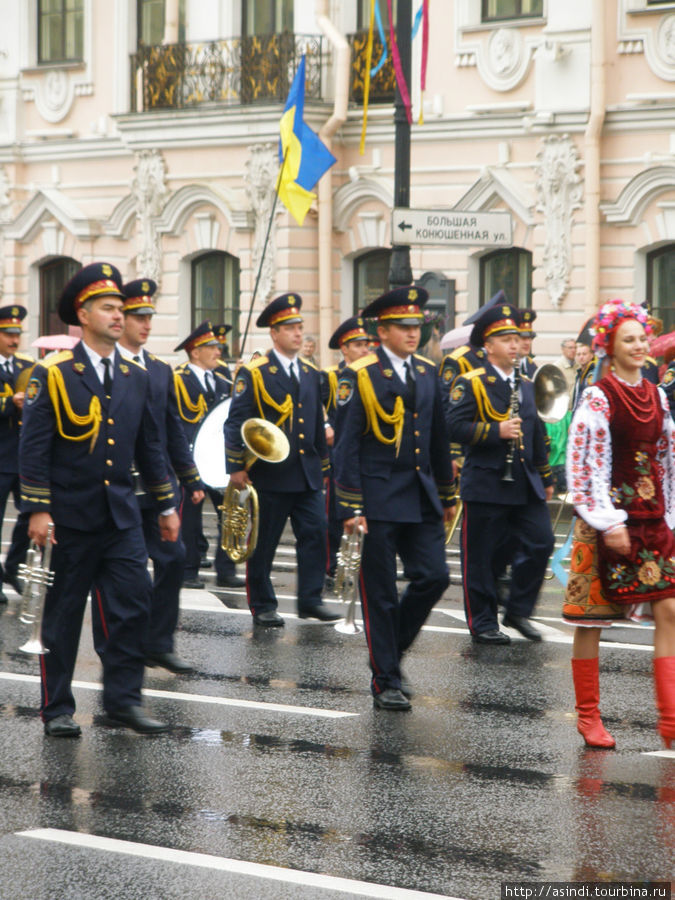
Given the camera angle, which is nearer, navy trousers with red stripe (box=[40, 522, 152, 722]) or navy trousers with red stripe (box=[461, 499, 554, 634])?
navy trousers with red stripe (box=[40, 522, 152, 722])

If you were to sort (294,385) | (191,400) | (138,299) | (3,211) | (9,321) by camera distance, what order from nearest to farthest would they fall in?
(138,299) < (294,385) < (9,321) < (191,400) < (3,211)

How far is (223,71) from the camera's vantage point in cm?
2498

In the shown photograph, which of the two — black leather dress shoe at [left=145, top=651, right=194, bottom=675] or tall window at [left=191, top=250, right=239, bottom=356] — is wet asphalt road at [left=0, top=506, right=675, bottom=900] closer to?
black leather dress shoe at [left=145, top=651, right=194, bottom=675]

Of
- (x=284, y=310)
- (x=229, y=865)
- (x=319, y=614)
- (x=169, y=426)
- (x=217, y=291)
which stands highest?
(x=217, y=291)

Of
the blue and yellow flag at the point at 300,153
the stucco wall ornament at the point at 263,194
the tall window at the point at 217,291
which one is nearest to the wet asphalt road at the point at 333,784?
the blue and yellow flag at the point at 300,153

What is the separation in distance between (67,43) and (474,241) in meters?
12.2

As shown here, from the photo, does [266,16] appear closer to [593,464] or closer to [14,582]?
[14,582]

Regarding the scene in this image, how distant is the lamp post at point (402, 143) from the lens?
57.0 feet

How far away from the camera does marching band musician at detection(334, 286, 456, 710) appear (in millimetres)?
8500

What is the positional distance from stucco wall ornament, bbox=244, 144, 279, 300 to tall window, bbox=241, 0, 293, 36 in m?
1.78

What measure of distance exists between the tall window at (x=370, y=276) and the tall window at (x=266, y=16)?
3.40 metres

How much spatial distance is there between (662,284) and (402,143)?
17.5 ft

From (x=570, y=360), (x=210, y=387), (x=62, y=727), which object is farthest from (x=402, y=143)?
(x=62, y=727)

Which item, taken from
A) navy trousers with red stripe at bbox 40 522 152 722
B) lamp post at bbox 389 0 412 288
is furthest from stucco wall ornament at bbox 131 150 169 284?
navy trousers with red stripe at bbox 40 522 152 722
